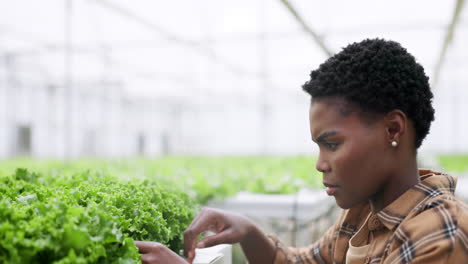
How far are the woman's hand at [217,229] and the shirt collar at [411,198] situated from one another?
0.69 m

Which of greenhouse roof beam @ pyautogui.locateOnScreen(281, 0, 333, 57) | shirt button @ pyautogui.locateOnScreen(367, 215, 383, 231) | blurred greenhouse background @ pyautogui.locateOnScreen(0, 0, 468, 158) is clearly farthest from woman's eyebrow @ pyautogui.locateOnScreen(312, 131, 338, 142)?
blurred greenhouse background @ pyautogui.locateOnScreen(0, 0, 468, 158)

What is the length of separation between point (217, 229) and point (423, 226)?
962mm

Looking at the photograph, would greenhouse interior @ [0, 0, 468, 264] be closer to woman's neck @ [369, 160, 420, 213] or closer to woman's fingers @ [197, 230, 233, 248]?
woman's fingers @ [197, 230, 233, 248]

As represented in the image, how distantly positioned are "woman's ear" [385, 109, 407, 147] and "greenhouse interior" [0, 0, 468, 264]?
0.26m

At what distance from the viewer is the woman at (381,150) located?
1.60 m

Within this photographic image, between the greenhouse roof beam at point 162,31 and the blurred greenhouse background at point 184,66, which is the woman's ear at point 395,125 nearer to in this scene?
the blurred greenhouse background at point 184,66

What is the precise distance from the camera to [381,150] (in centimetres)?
164

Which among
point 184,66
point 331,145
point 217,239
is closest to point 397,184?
point 331,145

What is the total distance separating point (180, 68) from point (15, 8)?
8.37m

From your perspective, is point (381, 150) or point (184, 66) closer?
point (381, 150)

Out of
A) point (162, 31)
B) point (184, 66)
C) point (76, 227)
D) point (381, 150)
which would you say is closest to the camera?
point (76, 227)

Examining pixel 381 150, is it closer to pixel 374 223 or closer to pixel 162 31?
pixel 374 223

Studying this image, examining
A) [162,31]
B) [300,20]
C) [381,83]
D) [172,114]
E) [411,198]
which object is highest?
[162,31]

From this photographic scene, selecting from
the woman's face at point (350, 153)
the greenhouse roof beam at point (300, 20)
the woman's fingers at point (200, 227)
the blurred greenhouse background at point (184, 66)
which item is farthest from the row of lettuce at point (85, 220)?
the blurred greenhouse background at point (184, 66)
